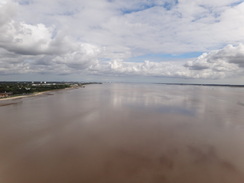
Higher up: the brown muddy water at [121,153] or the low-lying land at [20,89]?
the low-lying land at [20,89]

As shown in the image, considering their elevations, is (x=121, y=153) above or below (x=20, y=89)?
below

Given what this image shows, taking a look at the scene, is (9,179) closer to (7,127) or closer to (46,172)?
(46,172)

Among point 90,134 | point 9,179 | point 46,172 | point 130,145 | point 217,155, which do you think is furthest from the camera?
point 90,134

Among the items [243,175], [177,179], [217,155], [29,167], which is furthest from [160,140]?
[29,167]

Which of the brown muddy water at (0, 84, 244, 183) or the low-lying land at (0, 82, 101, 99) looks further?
the low-lying land at (0, 82, 101, 99)

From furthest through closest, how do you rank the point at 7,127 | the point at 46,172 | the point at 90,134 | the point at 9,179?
the point at 7,127 → the point at 90,134 → the point at 46,172 → the point at 9,179

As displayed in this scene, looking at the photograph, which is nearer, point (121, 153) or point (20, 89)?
point (121, 153)

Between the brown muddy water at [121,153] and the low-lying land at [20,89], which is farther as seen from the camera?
the low-lying land at [20,89]

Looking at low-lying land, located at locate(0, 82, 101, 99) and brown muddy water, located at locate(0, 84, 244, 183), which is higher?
low-lying land, located at locate(0, 82, 101, 99)

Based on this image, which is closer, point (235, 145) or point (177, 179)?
point (177, 179)
